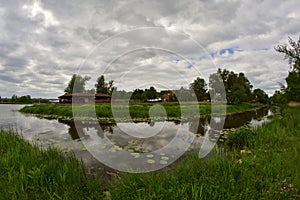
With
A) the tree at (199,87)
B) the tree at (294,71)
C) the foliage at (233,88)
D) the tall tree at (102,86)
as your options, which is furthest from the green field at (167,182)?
the tall tree at (102,86)

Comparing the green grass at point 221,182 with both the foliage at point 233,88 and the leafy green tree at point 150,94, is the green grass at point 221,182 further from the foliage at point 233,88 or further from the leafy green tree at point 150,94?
the leafy green tree at point 150,94

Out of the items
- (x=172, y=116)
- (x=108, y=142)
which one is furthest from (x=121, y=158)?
(x=172, y=116)

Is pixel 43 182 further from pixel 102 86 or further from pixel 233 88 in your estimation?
pixel 102 86

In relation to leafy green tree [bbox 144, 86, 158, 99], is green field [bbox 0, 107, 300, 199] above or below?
below

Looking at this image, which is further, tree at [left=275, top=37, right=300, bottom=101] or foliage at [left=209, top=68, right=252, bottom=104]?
foliage at [left=209, top=68, right=252, bottom=104]

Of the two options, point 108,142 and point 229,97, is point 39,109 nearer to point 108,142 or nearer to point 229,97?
point 108,142

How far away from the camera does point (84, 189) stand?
10.4 ft

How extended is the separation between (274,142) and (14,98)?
72.3 meters

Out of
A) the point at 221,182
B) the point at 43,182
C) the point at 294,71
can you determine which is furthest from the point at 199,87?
the point at 43,182

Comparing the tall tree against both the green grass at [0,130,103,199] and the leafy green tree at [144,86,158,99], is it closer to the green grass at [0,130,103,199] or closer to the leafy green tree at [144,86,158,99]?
the leafy green tree at [144,86,158,99]

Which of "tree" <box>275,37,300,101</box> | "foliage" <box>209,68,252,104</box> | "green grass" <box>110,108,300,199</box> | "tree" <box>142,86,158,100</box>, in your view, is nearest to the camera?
"green grass" <box>110,108,300,199</box>

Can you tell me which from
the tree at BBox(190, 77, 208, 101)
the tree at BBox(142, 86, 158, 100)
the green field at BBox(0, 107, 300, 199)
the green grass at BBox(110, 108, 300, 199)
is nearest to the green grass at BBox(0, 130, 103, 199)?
the green field at BBox(0, 107, 300, 199)

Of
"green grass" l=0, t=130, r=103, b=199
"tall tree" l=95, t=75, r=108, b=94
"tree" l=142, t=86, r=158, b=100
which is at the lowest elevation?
"green grass" l=0, t=130, r=103, b=199

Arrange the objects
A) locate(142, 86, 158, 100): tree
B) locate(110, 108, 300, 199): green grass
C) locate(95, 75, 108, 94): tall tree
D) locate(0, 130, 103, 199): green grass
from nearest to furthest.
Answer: locate(110, 108, 300, 199): green grass < locate(0, 130, 103, 199): green grass < locate(142, 86, 158, 100): tree < locate(95, 75, 108, 94): tall tree
